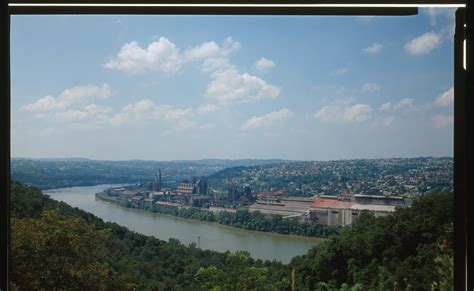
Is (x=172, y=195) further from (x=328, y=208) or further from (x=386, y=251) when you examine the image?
(x=386, y=251)

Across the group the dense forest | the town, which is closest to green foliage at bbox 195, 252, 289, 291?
the dense forest

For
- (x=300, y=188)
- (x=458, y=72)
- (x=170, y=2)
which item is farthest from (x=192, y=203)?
(x=458, y=72)

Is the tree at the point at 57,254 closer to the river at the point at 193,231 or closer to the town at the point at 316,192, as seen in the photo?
the river at the point at 193,231

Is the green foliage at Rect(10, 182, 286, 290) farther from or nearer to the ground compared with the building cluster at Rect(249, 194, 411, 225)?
nearer to the ground

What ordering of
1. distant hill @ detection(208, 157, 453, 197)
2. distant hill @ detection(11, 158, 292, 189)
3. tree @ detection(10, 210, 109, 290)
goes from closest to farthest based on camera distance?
tree @ detection(10, 210, 109, 290) < distant hill @ detection(208, 157, 453, 197) < distant hill @ detection(11, 158, 292, 189)

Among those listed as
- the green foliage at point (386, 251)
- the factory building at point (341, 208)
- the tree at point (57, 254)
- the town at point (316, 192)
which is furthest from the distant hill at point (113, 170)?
the green foliage at point (386, 251)

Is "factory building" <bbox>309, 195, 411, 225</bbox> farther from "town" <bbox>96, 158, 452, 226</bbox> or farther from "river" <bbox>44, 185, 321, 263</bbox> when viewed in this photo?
"river" <bbox>44, 185, 321, 263</bbox>
